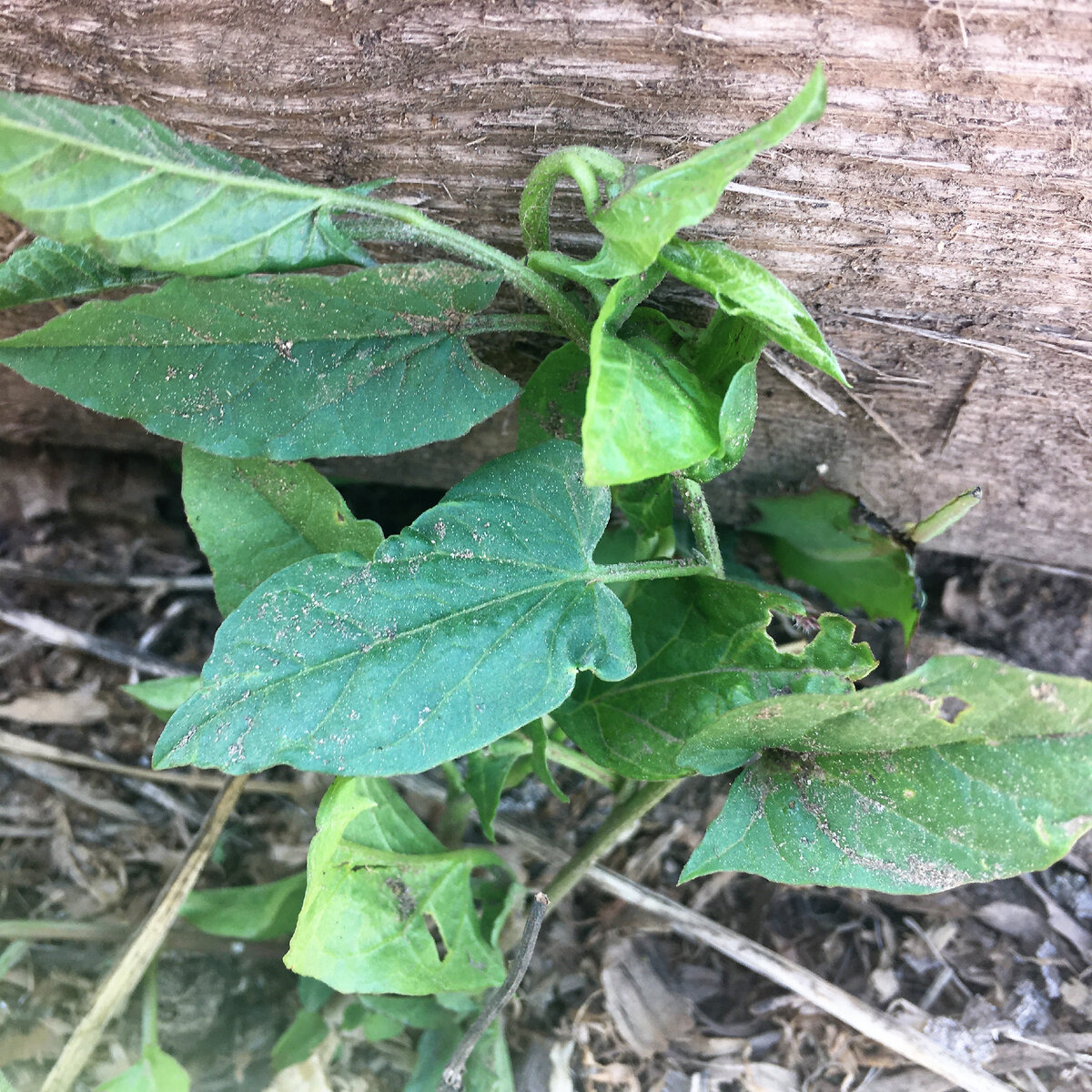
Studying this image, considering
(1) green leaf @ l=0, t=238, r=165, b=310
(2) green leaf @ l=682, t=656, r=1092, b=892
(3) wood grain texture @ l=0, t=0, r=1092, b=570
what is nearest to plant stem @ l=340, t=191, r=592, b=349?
(3) wood grain texture @ l=0, t=0, r=1092, b=570

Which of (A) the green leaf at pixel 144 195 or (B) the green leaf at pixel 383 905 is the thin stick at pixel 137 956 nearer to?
(B) the green leaf at pixel 383 905

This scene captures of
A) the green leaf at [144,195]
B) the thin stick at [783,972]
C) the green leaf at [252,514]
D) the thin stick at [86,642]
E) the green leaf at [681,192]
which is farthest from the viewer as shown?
the thin stick at [86,642]

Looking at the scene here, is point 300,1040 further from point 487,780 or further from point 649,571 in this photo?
point 649,571

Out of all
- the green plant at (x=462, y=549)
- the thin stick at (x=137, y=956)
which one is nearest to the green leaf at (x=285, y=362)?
the green plant at (x=462, y=549)

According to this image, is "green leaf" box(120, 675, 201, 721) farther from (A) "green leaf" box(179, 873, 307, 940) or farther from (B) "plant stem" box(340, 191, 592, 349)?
(B) "plant stem" box(340, 191, 592, 349)

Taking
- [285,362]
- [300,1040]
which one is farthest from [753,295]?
[300,1040]
